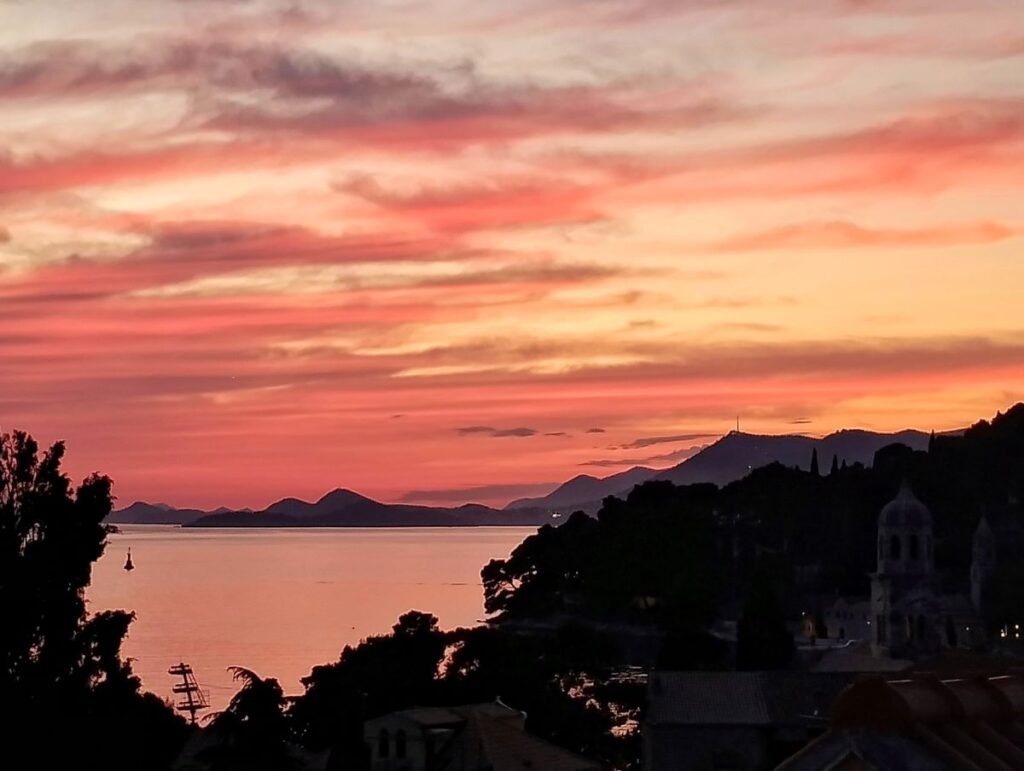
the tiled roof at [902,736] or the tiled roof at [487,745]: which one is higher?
the tiled roof at [902,736]

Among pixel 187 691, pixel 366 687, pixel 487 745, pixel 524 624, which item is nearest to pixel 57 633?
pixel 487 745

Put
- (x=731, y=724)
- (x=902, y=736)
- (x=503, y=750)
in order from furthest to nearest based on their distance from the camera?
(x=731, y=724) → (x=503, y=750) → (x=902, y=736)

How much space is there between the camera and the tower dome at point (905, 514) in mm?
84000

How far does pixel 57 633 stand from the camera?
31.5m

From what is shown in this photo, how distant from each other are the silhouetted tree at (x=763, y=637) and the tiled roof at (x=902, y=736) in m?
62.0

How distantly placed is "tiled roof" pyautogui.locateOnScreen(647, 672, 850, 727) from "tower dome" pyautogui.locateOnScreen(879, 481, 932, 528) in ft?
91.4

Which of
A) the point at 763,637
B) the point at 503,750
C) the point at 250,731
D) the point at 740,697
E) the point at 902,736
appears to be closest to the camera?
the point at 902,736

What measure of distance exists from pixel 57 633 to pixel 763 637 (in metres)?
58.0

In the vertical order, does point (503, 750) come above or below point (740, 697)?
below

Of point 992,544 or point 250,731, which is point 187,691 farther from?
point 992,544

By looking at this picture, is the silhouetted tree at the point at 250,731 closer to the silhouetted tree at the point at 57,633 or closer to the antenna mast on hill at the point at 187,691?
the silhouetted tree at the point at 57,633

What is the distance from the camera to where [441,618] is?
185000mm

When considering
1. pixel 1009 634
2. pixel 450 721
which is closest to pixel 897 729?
pixel 450 721

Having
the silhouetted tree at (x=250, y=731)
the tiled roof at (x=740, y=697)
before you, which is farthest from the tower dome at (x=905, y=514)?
the silhouetted tree at (x=250, y=731)
